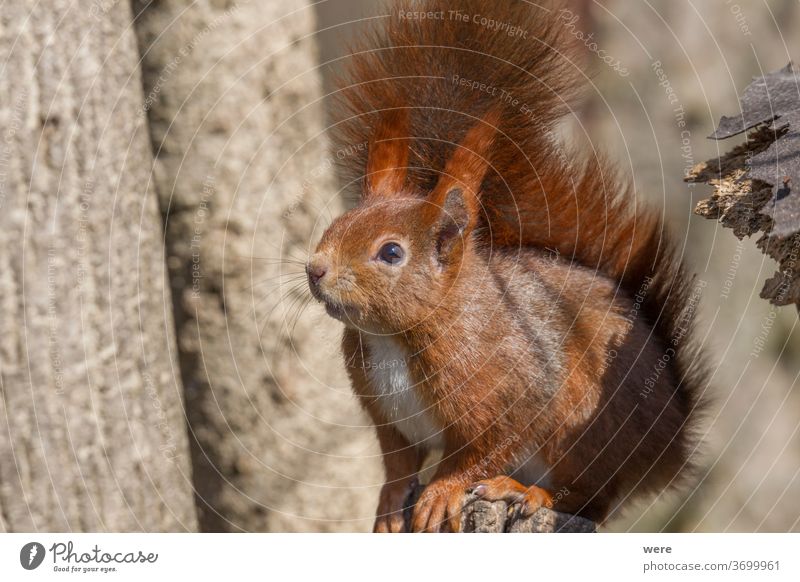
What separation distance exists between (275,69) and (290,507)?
1267 mm

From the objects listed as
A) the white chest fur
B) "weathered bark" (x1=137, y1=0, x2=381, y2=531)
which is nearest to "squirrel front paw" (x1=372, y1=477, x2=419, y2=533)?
the white chest fur

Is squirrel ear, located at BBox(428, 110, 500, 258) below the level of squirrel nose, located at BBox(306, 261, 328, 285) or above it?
above

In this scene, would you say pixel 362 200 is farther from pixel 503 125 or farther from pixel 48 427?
pixel 48 427

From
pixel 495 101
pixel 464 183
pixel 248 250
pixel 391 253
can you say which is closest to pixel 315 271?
pixel 391 253

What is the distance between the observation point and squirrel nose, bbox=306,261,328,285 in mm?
1283

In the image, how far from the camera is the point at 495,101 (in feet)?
4.55

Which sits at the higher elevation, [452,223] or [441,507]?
[452,223]

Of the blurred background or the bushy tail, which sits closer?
the bushy tail

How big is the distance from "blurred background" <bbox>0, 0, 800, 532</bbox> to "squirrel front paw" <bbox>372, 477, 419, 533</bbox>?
0.37m
